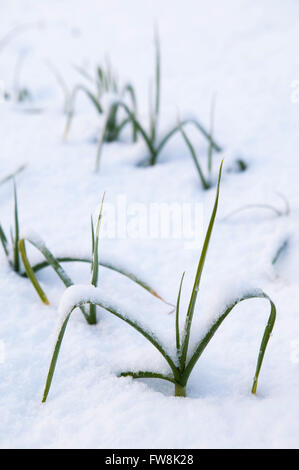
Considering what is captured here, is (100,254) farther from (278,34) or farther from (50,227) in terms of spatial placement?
(278,34)

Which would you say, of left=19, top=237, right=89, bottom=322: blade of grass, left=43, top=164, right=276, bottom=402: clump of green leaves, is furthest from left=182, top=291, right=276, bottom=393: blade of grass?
left=19, top=237, right=89, bottom=322: blade of grass

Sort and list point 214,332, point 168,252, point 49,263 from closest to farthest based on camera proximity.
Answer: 1. point 214,332
2. point 49,263
3. point 168,252

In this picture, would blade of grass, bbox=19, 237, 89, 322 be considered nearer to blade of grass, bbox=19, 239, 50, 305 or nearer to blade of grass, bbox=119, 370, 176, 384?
blade of grass, bbox=19, 239, 50, 305

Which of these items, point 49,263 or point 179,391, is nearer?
point 179,391

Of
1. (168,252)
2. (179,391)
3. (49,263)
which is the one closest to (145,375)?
(179,391)

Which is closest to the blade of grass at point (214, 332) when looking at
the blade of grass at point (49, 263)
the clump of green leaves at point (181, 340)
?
the clump of green leaves at point (181, 340)

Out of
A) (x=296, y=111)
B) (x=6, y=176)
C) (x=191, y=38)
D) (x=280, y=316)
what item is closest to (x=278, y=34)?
(x=191, y=38)

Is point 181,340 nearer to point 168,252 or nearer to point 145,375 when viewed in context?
point 145,375
